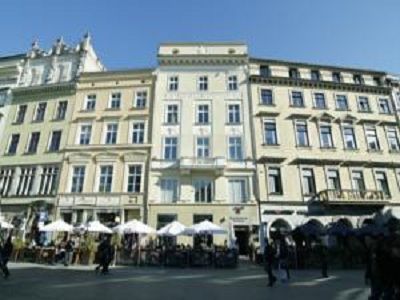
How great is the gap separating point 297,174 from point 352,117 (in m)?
8.29

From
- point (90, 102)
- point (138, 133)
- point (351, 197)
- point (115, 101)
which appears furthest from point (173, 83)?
point (351, 197)

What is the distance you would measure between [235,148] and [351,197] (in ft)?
33.2

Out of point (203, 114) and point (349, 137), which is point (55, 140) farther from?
point (349, 137)

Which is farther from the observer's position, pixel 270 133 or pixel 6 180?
pixel 6 180

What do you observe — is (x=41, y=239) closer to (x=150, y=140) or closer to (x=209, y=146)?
(x=150, y=140)

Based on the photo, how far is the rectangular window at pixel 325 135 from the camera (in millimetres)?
30781

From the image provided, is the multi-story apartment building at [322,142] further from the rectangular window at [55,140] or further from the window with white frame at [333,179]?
the rectangular window at [55,140]

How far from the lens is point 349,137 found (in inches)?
1238

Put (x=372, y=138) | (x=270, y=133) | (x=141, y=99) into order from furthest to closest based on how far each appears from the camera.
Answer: (x=141, y=99)
(x=372, y=138)
(x=270, y=133)

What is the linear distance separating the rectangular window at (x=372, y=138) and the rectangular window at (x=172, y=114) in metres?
17.3

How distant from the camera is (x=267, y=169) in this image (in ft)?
94.8

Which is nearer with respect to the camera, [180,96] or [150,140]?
[150,140]

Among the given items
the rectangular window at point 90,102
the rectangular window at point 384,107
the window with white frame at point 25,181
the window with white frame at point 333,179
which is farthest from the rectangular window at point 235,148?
the window with white frame at point 25,181

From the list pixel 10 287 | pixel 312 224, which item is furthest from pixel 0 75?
pixel 312 224
